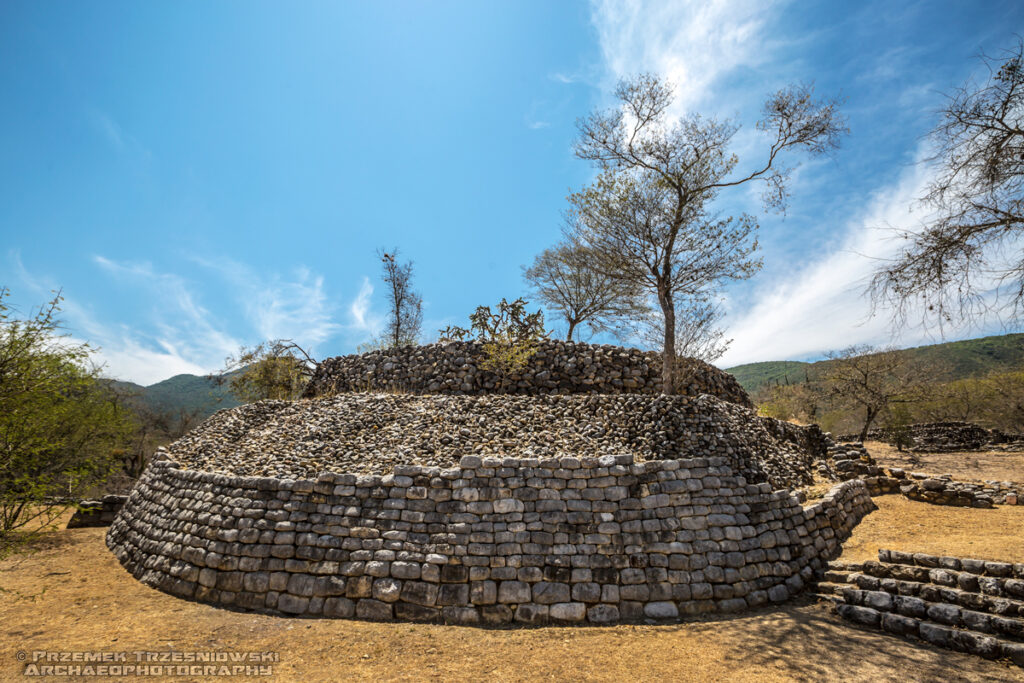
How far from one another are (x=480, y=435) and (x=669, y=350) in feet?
20.2

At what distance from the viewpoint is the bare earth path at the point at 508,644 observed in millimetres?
5262

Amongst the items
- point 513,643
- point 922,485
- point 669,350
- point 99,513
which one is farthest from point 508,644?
point 99,513

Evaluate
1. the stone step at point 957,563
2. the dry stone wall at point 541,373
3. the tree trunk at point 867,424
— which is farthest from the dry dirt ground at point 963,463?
the stone step at point 957,563

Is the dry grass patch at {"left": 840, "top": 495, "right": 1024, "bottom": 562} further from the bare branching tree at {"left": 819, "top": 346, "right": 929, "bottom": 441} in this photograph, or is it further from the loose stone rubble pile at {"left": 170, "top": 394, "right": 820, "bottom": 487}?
the bare branching tree at {"left": 819, "top": 346, "right": 929, "bottom": 441}

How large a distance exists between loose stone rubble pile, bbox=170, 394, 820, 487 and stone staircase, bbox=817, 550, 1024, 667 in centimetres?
224

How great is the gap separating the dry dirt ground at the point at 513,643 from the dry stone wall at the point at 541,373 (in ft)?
21.9

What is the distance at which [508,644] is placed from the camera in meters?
5.98

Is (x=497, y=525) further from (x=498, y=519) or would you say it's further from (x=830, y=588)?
(x=830, y=588)

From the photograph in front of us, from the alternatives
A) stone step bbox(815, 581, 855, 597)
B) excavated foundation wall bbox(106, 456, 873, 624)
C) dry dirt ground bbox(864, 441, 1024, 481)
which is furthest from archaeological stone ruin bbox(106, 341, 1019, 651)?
dry dirt ground bbox(864, 441, 1024, 481)

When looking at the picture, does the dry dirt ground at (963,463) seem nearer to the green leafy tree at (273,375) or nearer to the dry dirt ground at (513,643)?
the dry dirt ground at (513,643)

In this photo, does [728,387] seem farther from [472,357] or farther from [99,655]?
[99,655]

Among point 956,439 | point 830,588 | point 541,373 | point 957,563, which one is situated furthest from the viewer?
point 956,439

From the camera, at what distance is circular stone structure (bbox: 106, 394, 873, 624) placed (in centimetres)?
677

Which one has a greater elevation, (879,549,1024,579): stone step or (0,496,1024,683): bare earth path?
(879,549,1024,579): stone step
